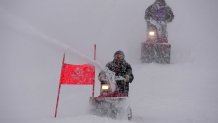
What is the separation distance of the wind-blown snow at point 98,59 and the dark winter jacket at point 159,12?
250 cm

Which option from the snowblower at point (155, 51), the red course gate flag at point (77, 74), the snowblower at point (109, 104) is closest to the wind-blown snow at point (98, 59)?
the snowblower at point (109, 104)

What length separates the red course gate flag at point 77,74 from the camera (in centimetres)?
969

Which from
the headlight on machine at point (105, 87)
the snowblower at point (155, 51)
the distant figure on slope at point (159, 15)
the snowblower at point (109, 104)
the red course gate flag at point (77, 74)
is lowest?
the snowblower at point (109, 104)

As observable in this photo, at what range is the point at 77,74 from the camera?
9.84m

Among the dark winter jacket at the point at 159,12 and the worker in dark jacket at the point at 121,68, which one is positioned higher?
the dark winter jacket at the point at 159,12

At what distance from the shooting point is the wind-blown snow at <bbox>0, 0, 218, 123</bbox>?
34.4 ft

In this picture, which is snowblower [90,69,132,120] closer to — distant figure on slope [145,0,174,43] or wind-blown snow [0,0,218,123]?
wind-blown snow [0,0,218,123]

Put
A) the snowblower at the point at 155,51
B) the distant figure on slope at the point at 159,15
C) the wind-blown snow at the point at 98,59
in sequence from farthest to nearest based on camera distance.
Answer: the distant figure on slope at the point at 159,15
the snowblower at the point at 155,51
the wind-blown snow at the point at 98,59

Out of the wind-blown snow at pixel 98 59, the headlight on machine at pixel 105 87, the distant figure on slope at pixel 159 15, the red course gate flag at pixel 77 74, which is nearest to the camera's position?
the headlight on machine at pixel 105 87

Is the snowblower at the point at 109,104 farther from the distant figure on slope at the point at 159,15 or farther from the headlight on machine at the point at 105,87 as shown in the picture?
the distant figure on slope at the point at 159,15

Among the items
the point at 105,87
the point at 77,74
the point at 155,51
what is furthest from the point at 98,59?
the point at 105,87

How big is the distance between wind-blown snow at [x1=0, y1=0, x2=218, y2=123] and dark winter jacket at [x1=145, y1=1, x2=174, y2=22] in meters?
2.50

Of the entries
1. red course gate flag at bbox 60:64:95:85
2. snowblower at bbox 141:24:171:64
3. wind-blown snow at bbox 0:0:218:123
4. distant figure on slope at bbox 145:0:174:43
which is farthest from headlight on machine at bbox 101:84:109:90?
distant figure on slope at bbox 145:0:174:43

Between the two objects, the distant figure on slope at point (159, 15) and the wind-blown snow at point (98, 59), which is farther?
the distant figure on slope at point (159, 15)
